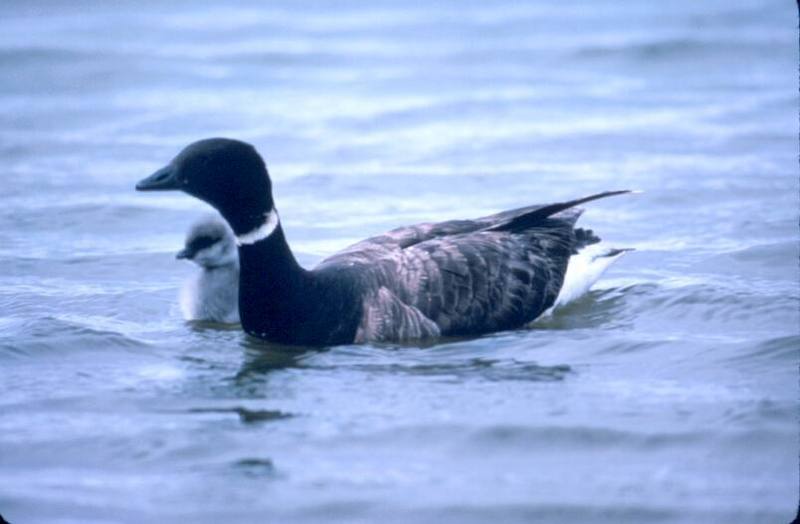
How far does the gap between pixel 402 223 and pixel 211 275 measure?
301 cm

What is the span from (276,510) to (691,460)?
2.19 m

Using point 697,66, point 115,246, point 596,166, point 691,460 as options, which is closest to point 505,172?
point 596,166

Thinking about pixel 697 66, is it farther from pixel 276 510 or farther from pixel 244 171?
pixel 276 510

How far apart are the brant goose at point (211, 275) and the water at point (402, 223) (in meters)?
0.30

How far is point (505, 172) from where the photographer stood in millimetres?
15094

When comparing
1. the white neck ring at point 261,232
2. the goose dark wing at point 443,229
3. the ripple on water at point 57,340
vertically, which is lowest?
the ripple on water at point 57,340

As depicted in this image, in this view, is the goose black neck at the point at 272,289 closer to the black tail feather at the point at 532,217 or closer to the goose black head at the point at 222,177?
the goose black head at the point at 222,177

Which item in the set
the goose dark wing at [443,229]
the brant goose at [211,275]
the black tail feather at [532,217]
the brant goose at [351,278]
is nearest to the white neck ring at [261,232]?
the brant goose at [351,278]

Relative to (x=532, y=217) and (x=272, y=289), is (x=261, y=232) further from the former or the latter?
(x=532, y=217)

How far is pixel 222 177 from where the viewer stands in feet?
30.1

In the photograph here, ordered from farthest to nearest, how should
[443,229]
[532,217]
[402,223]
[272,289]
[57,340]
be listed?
[402,223]
[532,217]
[443,229]
[57,340]
[272,289]

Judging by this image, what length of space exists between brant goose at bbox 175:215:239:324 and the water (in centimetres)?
30

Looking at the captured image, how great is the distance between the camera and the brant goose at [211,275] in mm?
10250

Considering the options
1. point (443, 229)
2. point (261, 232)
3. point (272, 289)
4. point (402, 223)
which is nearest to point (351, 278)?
point (272, 289)
